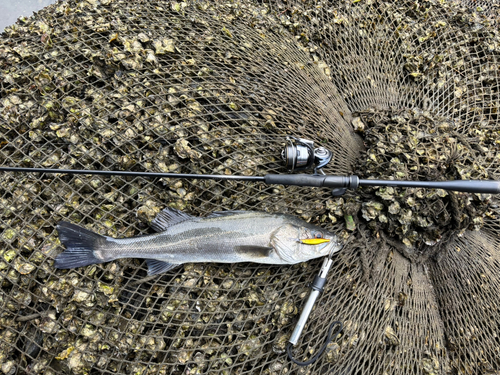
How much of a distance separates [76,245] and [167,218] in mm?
681

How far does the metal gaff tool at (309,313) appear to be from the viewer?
7.48ft

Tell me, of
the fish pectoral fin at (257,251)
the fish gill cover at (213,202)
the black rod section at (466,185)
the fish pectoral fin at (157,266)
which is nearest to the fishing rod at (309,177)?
the black rod section at (466,185)

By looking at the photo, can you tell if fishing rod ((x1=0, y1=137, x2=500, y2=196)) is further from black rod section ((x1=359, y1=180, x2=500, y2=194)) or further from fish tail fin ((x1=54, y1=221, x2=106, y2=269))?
fish tail fin ((x1=54, y1=221, x2=106, y2=269))

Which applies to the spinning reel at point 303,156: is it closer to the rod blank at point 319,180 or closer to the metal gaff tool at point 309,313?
the rod blank at point 319,180

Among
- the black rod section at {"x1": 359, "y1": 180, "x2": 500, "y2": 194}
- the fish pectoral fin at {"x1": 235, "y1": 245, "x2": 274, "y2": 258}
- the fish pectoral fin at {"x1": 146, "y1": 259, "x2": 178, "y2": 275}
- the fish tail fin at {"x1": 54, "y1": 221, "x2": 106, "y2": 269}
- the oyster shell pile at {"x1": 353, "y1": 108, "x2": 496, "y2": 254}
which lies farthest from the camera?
the oyster shell pile at {"x1": 353, "y1": 108, "x2": 496, "y2": 254}

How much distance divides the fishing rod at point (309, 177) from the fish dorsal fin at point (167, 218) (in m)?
0.38

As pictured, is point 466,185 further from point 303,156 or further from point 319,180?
point 303,156

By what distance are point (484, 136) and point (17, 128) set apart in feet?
15.2

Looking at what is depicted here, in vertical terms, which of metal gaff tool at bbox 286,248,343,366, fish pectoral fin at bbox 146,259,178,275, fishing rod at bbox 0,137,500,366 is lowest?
fish pectoral fin at bbox 146,259,178,275

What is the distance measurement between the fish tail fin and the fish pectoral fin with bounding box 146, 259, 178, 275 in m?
0.35

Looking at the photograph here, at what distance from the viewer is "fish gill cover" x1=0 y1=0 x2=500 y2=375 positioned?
7.26ft


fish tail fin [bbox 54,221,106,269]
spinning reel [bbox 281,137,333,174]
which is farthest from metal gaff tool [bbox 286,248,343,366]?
fish tail fin [bbox 54,221,106,269]

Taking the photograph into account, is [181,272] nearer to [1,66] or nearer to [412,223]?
[412,223]

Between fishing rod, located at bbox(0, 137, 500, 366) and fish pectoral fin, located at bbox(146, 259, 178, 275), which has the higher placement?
fishing rod, located at bbox(0, 137, 500, 366)
